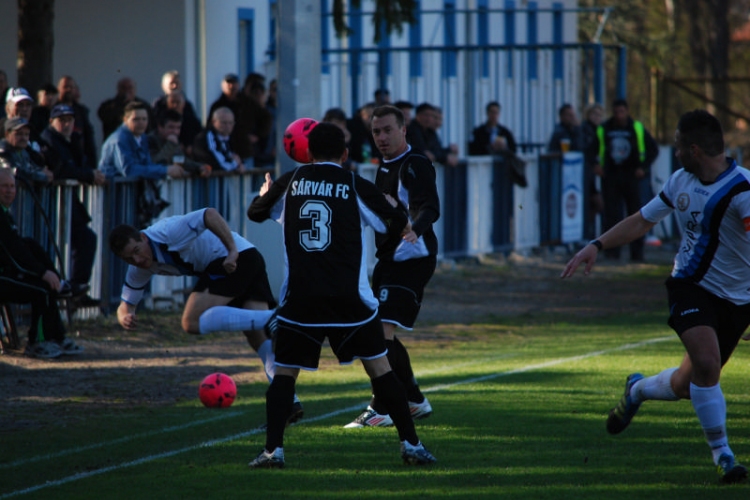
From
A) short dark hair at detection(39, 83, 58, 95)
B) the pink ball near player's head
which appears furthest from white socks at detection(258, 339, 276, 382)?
short dark hair at detection(39, 83, 58, 95)

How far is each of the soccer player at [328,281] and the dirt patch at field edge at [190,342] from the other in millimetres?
2766

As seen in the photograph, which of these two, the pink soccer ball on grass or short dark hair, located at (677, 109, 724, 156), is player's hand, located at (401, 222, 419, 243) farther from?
the pink soccer ball on grass

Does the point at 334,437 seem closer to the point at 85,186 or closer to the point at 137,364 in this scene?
the point at 137,364

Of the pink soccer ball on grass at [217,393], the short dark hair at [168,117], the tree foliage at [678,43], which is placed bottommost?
the pink soccer ball on grass at [217,393]

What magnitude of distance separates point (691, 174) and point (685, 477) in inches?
63.8

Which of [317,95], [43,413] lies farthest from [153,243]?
[317,95]

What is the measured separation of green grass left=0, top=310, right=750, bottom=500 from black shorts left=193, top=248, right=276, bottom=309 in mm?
852

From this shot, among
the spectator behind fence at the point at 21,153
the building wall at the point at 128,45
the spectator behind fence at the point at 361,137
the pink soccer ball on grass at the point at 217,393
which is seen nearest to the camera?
the pink soccer ball on grass at the point at 217,393

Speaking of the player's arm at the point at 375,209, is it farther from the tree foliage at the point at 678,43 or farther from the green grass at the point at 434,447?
the tree foliage at the point at 678,43

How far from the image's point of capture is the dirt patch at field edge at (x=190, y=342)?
9.91 metres

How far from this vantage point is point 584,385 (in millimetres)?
9969

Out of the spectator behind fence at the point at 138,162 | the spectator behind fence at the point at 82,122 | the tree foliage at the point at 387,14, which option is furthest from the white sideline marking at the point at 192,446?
the tree foliage at the point at 387,14

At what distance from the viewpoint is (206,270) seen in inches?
360

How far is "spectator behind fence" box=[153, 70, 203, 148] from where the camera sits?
52.0ft
